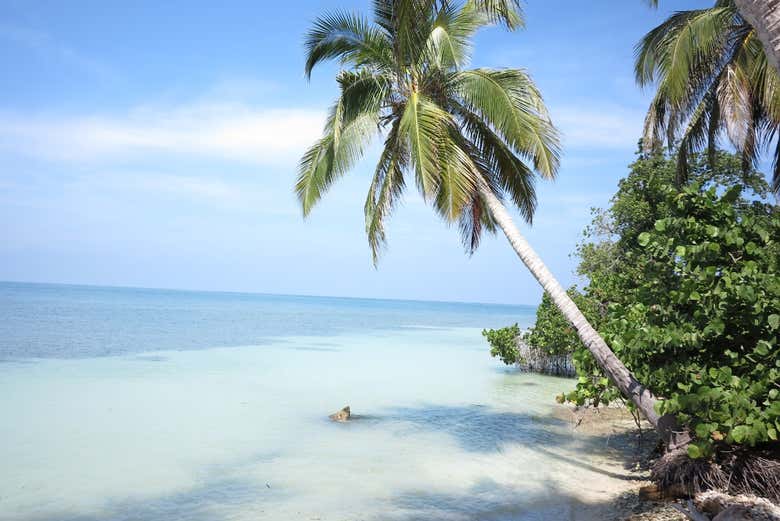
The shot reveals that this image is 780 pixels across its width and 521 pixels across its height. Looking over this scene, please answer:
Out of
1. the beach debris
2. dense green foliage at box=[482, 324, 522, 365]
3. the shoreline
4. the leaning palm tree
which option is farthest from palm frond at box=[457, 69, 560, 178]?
dense green foliage at box=[482, 324, 522, 365]

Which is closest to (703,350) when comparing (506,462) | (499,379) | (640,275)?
(506,462)

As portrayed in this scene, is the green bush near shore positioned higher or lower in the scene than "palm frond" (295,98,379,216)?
lower

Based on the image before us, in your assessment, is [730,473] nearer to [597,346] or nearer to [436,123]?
[597,346]

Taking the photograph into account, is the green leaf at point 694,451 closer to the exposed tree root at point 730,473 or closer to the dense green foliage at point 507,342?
the exposed tree root at point 730,473

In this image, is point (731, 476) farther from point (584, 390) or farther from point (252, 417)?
point (252, 417)

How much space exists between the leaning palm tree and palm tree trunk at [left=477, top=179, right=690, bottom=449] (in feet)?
0.09

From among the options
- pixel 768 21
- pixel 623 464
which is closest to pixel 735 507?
pixel 768 21

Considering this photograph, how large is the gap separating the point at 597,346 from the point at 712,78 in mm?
6053

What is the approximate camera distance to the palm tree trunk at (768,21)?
2.72 meters

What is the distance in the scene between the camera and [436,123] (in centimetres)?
709

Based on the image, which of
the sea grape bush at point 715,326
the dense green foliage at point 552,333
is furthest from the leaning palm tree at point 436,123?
the dense green foliage at point 552,333

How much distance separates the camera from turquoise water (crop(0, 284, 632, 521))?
6438 mm

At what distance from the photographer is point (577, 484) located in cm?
704

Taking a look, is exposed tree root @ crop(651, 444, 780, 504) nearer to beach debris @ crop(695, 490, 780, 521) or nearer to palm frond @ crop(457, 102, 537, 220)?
beach debris @ crop(695, 490, 780, 521)
